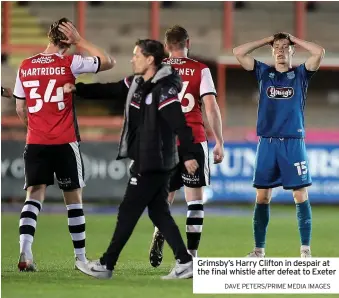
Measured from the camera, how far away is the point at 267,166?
33.2 ft

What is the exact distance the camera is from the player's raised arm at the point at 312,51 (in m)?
9.86

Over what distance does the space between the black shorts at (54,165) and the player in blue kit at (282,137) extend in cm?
173

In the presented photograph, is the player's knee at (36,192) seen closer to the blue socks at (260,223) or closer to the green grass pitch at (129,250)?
the green grass pitch at (129,250)

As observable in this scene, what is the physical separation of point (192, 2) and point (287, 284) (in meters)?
13.6

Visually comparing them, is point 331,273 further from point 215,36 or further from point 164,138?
point 215,36

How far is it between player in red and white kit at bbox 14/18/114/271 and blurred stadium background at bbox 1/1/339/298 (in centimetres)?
50

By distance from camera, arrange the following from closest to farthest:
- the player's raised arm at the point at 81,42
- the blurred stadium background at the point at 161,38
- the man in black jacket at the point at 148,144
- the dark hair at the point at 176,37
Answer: the man in black jacket at the point at 148,144 → the player's raised arm at the point at 81,42 → the dark hair at the point at 176,37 → the blurred stadium background at the point at 161,38

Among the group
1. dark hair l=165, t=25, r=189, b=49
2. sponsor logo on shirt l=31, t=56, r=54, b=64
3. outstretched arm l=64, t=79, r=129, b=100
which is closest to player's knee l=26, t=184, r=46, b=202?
sponsor logo on shirt l=31, t=56, r=54, b=64

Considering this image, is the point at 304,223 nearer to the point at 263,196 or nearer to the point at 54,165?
the point at 263,196

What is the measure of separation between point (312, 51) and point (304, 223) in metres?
1.55

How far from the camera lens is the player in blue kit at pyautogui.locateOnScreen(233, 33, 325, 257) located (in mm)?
10016

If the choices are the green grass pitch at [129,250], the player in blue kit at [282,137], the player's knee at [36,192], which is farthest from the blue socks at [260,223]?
the player's knee at [36,192]

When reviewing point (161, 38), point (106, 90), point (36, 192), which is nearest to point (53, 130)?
point (36, 192)
